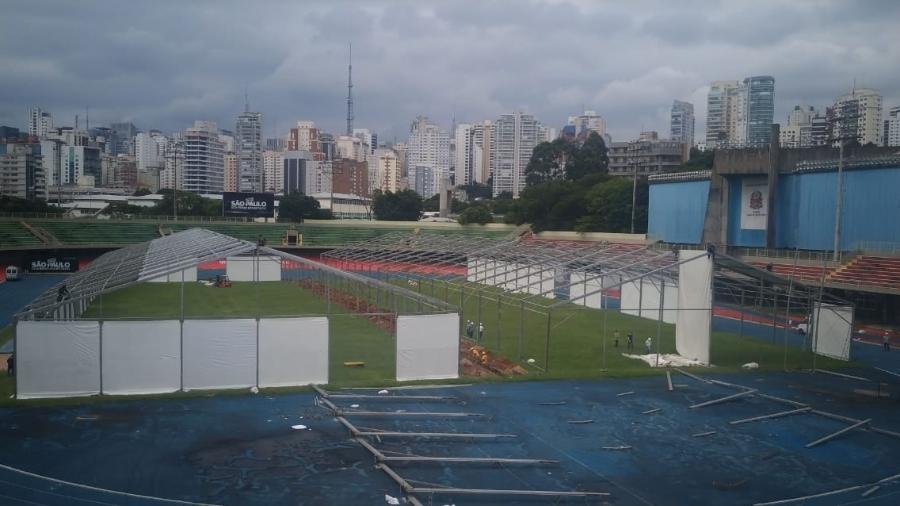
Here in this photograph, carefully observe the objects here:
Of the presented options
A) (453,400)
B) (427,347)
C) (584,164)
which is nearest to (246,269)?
(427,347)

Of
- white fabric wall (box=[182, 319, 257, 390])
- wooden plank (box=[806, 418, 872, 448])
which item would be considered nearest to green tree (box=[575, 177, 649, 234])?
wooden plank (box=[806, 418, 872, 448])

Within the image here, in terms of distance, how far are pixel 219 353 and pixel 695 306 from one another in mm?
15381

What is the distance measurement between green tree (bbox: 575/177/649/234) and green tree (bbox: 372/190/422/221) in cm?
3134

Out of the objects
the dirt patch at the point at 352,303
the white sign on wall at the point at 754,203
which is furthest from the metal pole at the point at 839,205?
the dirt patch at the point at 352,303

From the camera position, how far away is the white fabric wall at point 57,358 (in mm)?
16938

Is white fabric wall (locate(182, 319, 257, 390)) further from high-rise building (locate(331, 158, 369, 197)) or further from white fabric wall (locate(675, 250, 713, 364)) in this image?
high-rise building (locate(331, 158, 369, 197))

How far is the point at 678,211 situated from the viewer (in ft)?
161

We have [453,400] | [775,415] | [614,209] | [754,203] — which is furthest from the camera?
→ [614,209]

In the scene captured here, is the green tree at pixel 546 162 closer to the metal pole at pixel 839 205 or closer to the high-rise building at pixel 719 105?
the metal pole at pixel 839 205

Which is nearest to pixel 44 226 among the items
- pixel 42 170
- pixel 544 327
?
pixel 544 327

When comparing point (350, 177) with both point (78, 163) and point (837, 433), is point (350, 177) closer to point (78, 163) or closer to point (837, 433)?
point (78, 163)

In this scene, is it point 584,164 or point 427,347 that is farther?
point 584,164

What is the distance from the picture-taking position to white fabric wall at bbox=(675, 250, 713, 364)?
76.4 ft

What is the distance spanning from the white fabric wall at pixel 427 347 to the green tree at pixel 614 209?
44672 millimetres
